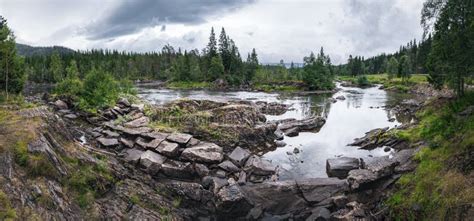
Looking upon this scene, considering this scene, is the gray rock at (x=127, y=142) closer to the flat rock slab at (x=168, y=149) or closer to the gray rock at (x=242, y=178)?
the flat rock slab at (x=168, y=149)

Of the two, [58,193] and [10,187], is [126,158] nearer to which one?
[58,193]

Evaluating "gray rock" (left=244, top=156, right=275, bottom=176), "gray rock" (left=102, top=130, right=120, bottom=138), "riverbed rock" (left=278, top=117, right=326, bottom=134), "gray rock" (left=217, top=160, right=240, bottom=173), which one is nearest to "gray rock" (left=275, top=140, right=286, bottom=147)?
"riverbed rock" (left=278, top=117, right=326, bottom=134)

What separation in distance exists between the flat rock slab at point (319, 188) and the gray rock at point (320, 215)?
137cm

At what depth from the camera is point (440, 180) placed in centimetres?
1973

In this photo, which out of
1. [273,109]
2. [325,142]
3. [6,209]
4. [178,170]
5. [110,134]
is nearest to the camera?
[6,209]

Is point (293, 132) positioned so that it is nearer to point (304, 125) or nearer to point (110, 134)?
point (304, 125)

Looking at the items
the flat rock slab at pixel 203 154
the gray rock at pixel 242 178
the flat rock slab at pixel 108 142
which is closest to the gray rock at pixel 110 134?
the flat rock slab at pixel 108 142

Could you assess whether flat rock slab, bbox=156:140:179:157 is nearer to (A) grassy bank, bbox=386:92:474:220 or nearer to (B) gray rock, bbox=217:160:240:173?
(B) gray rock, bbox=217:160:240:173

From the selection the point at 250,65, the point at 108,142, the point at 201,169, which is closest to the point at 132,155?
the point at 108,142

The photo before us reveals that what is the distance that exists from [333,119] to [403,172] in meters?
31.2

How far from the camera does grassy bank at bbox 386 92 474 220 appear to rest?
57.7 feet

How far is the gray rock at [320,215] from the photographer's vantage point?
20906 mm

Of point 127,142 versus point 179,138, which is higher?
point 179,138

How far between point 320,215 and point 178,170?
1113 centimetres
